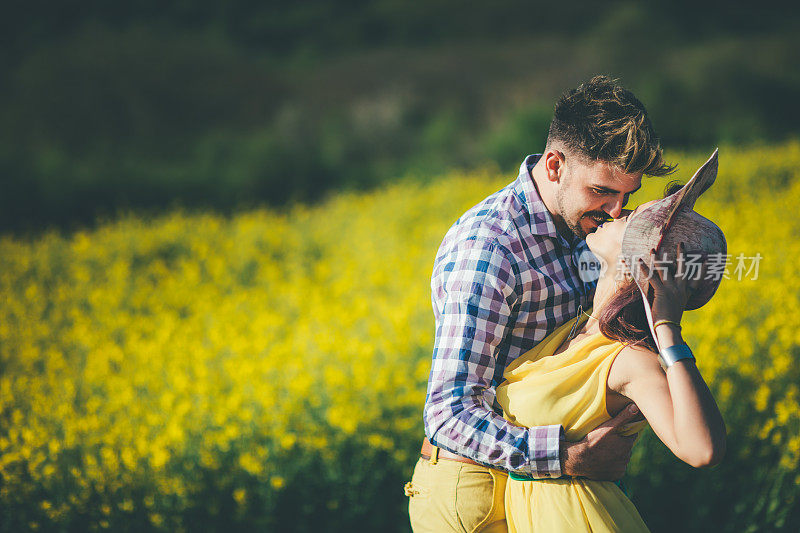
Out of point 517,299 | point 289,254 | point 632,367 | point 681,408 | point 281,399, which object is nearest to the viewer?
point 681,408

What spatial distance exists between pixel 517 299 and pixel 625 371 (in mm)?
314

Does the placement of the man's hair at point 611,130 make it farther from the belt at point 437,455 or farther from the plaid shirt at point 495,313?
the belt at point 437,455

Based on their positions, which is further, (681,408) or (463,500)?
(463,500)

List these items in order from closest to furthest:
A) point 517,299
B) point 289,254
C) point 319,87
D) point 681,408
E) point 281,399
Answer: point 681,408
point 517,299
point 281,399
point 289,254
point 319,87

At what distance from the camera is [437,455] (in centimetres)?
171

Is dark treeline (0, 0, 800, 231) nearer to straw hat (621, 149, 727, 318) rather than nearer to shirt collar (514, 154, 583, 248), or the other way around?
shirt collar (514, 154, 583, 248)

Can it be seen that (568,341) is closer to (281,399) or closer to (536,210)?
(536,210)

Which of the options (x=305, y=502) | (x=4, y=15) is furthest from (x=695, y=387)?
(x=4, y=15)

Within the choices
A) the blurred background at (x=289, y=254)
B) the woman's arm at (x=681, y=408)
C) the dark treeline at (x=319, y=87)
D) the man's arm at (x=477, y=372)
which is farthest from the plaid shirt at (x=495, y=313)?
the dark treeline at (x=319, y=87)

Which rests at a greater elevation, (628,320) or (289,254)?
(289,254)

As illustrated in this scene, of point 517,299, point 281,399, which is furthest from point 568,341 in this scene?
point 281,399

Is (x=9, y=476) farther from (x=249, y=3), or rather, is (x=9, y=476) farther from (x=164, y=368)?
(x=249, y=3)

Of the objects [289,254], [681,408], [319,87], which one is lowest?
[681,408]

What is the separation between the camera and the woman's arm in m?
1.31
